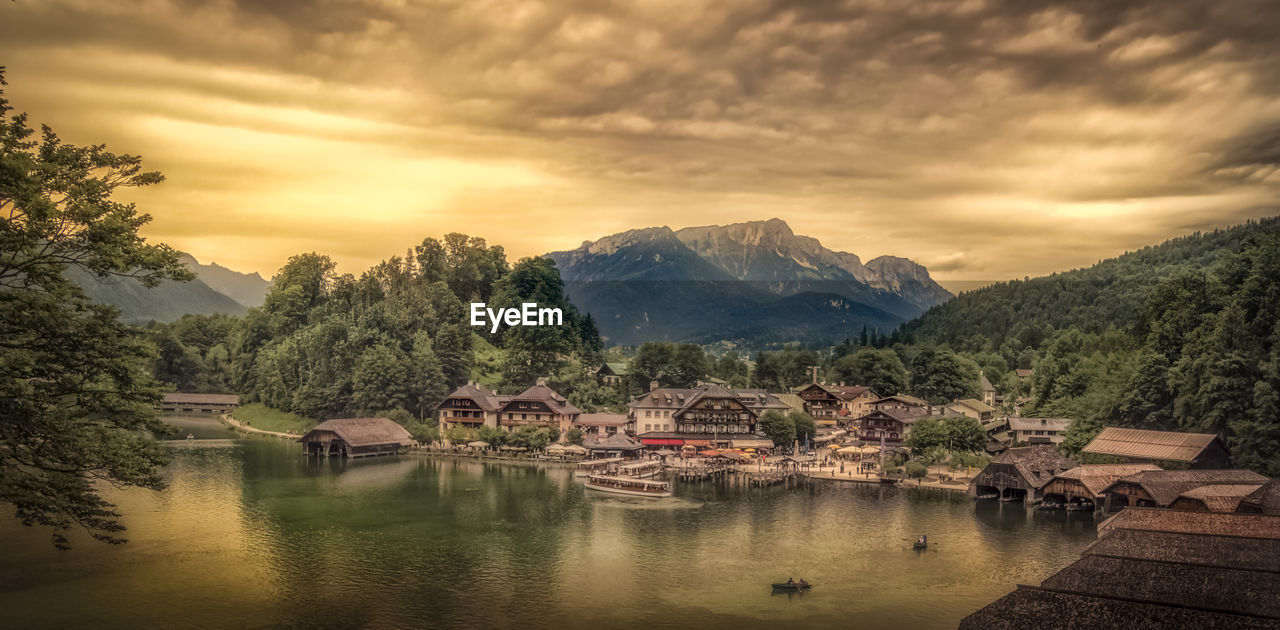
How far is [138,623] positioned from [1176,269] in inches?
6343

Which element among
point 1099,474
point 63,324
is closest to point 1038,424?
point 1099,474

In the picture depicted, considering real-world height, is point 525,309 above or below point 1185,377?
above

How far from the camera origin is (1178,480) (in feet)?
144

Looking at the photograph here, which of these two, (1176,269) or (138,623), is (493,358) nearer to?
(138,623)

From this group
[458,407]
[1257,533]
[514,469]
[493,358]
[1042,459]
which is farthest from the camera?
[493,358]

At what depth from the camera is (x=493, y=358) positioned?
335 feet

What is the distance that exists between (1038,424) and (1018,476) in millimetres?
24606

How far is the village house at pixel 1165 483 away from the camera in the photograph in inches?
1668

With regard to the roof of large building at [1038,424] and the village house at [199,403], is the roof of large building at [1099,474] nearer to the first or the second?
the roof of large building at [1038,424]

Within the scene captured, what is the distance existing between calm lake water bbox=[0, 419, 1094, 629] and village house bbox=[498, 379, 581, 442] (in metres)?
23.3

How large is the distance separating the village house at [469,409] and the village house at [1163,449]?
2072 inches

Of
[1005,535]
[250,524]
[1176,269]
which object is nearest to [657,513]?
[1005,535]

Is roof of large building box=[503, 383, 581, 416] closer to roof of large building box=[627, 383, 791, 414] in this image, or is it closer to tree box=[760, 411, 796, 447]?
roof of large building box=[627, 383, 791, 414]

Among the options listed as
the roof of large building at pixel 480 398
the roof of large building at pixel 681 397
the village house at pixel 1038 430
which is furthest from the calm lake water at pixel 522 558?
the roof of large building at pixel 480 398
